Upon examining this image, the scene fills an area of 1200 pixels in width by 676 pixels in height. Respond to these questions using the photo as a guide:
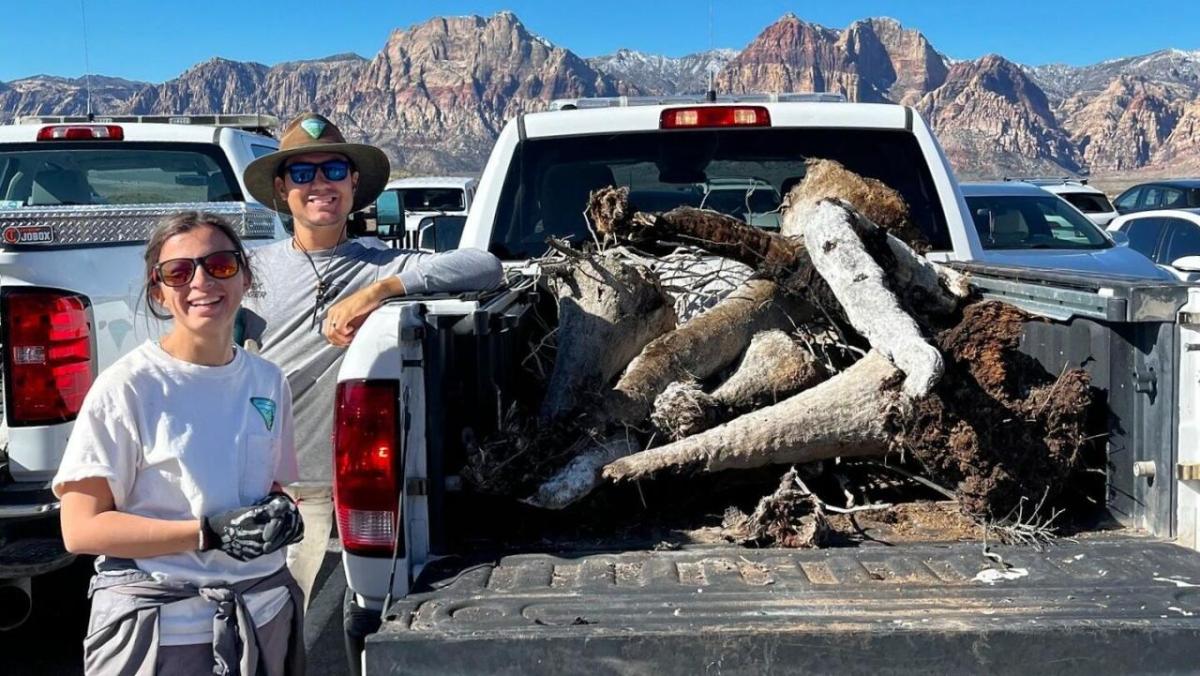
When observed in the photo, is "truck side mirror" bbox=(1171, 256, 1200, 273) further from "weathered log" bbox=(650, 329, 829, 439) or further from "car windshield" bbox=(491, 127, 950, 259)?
"weathered log" bbox=(650, 329, 829, 439)

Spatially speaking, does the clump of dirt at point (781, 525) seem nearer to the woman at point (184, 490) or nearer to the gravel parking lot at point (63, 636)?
the woman at point (184, 490)

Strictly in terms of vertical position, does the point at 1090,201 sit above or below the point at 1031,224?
above

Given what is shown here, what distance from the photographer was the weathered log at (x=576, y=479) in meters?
3.14

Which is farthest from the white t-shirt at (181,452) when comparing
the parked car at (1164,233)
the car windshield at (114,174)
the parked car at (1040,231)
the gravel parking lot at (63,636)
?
the parked car at (1164,233)

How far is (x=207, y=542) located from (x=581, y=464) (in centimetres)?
105

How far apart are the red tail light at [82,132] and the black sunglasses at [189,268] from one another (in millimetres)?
4411

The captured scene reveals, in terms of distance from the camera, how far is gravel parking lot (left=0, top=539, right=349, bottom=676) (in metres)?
4.77

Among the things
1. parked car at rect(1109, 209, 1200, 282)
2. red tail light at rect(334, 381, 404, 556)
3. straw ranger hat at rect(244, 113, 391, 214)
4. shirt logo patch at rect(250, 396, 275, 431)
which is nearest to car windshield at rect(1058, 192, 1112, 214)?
parked car at rect(1109, 209, 1200, 282)

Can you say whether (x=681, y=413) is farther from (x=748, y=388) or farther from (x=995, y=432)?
(x=995, y=432)

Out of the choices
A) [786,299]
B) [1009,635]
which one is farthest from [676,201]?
[1009,635]

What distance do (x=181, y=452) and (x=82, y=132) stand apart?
4748 mm

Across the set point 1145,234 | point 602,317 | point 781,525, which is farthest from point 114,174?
point 1145,234

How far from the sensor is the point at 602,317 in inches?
147

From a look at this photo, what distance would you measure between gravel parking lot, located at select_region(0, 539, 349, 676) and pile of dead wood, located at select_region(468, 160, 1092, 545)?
203 centimetres
